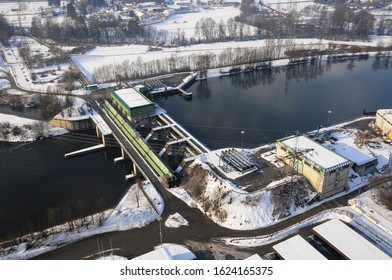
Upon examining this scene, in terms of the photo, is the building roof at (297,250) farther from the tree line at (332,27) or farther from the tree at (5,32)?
the tree at (5,32)

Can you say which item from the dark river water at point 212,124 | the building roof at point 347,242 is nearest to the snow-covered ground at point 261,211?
the building roof at point 347,242

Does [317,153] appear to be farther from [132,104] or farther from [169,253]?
[132,104]

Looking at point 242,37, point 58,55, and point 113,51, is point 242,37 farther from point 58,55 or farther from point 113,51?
point 58,55

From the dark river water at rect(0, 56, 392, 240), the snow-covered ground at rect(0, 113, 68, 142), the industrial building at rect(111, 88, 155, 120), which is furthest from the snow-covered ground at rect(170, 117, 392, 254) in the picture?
the snow-covered ground at rect(0, 113, 68, 142)

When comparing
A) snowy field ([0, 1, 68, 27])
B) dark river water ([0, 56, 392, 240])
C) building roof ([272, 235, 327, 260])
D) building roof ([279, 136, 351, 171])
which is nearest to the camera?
building roof ([272, 235, 327, 260])

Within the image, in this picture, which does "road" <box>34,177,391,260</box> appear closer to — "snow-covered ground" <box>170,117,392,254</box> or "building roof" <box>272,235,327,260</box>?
"snow-covered ground" <box>170,117,392,254</box>
